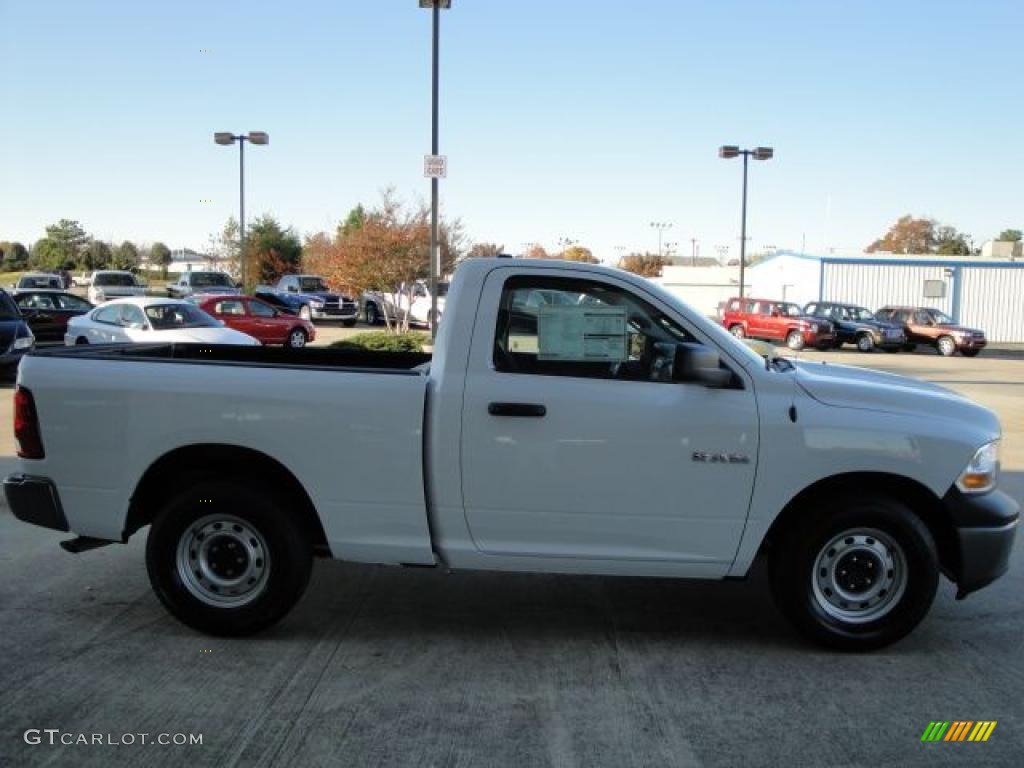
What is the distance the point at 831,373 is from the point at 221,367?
320 centimetres

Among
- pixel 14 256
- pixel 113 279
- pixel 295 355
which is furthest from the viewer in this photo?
pixel 14 256

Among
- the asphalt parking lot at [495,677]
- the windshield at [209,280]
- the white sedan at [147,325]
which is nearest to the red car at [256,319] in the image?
the white sedan at [147,325]

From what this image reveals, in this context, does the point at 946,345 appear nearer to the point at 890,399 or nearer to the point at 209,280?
the point at 209,280

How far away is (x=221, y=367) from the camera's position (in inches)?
186

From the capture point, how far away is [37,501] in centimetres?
483

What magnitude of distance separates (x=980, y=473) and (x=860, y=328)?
31294 millimetres

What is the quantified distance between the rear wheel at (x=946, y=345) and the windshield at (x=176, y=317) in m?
26.0

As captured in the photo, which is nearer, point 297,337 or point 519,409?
point 519,409

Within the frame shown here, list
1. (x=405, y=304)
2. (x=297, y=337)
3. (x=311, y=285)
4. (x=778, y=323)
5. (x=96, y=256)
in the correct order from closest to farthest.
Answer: (x=297, y=337)
(x=405, y=304)
(x=778, y=323)
(x=311, y=285)
(x=96, y=256)

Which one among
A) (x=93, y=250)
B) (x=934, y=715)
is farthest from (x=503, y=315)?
(x=93, y=250)

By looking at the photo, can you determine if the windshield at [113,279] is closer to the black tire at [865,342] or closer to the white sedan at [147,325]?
the white sedan at [147,325]

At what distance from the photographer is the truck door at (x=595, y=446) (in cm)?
450

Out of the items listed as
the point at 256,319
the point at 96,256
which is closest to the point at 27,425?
the point at 256,319

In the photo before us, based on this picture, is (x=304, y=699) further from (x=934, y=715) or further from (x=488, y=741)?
(x=934, y=715)
